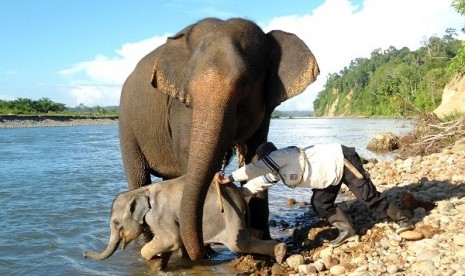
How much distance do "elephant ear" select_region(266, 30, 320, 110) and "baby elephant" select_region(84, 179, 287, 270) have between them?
1284 mm

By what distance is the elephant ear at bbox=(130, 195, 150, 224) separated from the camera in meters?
6.27

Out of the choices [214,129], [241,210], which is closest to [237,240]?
[241,210]

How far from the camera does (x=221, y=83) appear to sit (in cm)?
508

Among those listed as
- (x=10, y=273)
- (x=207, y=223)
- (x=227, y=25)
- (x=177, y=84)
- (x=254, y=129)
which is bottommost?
(x=10, y=273)

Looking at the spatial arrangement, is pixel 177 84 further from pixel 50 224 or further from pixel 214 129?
pixel 50 224

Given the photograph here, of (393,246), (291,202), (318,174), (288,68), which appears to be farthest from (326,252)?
(291,202)

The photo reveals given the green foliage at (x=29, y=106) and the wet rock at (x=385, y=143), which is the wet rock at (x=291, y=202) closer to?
the wet rock at (x=385, y=143)

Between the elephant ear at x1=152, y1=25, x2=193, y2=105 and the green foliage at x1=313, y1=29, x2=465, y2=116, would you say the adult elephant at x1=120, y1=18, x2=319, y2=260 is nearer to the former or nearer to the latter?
the elephant ear at x1=152, y1=25, x2=193, y2=105

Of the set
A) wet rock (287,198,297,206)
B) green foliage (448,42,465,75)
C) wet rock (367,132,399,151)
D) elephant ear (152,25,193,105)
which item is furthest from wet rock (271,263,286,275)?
green foliage (448,42,465,75)

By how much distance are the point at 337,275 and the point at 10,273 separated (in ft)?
14.6

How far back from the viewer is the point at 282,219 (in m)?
9.32

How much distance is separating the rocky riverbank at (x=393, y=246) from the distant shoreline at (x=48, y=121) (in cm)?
7149

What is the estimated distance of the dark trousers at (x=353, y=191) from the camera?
6168 millimetres

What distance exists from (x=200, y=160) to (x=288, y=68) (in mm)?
1709
